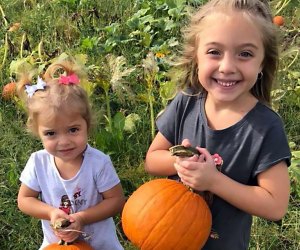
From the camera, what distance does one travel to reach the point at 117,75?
3.24 m

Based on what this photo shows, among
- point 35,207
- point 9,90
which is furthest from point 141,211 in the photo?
point 9,90

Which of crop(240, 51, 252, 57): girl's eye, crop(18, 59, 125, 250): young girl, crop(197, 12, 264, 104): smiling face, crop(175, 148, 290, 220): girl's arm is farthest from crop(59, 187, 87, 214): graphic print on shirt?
crop(240, 51, 252, 57): girl's eye

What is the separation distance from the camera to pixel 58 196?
246 cm

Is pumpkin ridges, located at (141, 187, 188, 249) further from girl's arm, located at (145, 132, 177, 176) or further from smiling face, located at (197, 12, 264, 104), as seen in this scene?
smiling face, located at (197, 12, 264, 104)

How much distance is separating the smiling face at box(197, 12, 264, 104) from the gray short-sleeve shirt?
132mm

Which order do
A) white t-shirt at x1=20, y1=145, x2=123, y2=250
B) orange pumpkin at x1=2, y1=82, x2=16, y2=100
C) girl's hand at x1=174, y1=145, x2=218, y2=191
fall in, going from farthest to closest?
orange pumpkin at x1=2, y1=82, x2=16, y2=100
white t-shirt at x1=20, y1=145, x2=123, y2=250
girl's hand at x1=174, y1=145, x2=218, y2=191

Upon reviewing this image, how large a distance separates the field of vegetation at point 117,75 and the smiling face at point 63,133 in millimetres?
894

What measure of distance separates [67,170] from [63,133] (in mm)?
188

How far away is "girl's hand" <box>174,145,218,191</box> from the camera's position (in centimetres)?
201

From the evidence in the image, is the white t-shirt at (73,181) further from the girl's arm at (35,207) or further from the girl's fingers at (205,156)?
the girl's fingers at (205,156)

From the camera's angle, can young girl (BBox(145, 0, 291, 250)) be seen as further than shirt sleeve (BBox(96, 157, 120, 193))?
No

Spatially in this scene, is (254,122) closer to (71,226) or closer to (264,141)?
(264,141)

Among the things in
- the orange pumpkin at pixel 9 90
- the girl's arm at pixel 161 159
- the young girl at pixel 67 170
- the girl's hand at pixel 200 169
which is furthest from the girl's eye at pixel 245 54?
the orange pumpkin at pixel 9 90

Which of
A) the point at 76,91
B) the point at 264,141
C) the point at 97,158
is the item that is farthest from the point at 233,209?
the point at 76,91
